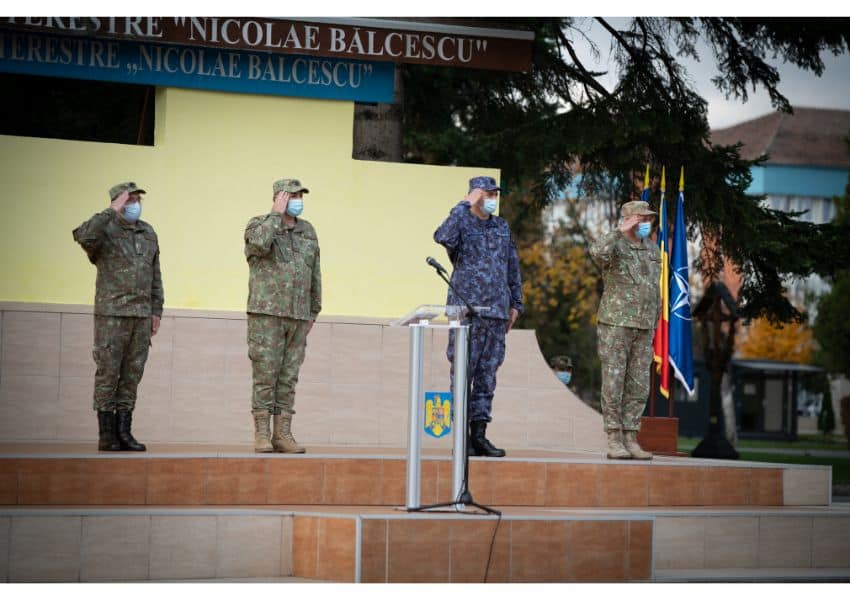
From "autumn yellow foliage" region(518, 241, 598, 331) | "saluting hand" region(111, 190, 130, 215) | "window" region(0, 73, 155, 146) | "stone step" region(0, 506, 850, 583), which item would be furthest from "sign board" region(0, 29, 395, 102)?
"autumn yellow foliage" region(518, 241, 598, 331)

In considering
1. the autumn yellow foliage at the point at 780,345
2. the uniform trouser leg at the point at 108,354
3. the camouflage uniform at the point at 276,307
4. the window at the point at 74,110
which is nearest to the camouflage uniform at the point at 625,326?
the camouflage uniform at the point at 276,307

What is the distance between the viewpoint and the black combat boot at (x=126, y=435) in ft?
25.2

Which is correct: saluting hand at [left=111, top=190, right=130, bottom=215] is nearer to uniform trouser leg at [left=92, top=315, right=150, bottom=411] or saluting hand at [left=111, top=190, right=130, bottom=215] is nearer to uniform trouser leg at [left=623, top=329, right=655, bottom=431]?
uniform trouser leg at [left=92, top=315, right=150, bottom=411]

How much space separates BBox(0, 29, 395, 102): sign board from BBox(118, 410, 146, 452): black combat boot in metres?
2.52

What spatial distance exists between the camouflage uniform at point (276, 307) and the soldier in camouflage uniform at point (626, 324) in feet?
5.85

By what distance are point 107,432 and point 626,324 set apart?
3100 mm

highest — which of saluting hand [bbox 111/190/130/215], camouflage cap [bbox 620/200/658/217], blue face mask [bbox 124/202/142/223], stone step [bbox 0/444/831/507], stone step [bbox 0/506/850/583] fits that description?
camouflage cap [bbox 620/200/658/217]

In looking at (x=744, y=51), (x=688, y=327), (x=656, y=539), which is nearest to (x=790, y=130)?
(x=744, y=51)

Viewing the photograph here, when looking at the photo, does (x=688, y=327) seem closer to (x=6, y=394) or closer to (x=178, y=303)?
(x=178, y=303)

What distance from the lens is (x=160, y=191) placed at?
9.26m

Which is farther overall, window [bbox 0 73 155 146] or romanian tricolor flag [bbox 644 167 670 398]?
window [bbox 0 73 155 146]

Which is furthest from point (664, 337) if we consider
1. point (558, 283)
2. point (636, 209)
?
point (558, 283)

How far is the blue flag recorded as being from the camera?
10039 millimetres

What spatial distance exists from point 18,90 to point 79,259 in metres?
4.81
